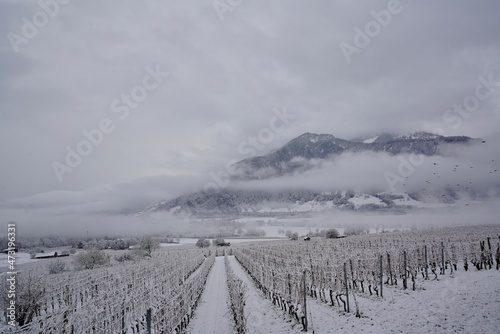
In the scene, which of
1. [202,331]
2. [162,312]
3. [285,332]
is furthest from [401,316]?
[162,312]

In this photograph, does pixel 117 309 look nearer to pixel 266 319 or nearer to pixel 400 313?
pixel 266 319

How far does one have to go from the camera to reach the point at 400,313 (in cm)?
1291

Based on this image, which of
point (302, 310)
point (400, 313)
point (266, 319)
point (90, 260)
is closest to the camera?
point (400, 313)

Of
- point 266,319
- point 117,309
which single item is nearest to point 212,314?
point 266,319

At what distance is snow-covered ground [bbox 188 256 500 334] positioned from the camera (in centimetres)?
1095

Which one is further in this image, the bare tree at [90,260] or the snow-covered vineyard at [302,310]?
the bare tree at [90,260]

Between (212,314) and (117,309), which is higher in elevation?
(117,309)

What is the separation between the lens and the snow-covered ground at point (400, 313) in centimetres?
1095

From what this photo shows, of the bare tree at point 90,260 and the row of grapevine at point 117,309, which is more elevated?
the row of grapevine at point 117,309

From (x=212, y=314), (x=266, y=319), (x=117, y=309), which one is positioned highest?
(x=117, y=309)

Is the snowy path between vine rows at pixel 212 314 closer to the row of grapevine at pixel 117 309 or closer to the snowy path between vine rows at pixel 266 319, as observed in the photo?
the row of grapevine at pixel 117 309

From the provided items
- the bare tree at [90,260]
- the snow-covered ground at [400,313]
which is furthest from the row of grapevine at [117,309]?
the bare tree at [90,260]

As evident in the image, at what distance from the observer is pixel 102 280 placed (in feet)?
91.7

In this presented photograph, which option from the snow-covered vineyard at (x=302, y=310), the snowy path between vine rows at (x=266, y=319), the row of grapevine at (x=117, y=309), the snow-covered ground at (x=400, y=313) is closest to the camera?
the row of grapevine at (x=117, y=309)
